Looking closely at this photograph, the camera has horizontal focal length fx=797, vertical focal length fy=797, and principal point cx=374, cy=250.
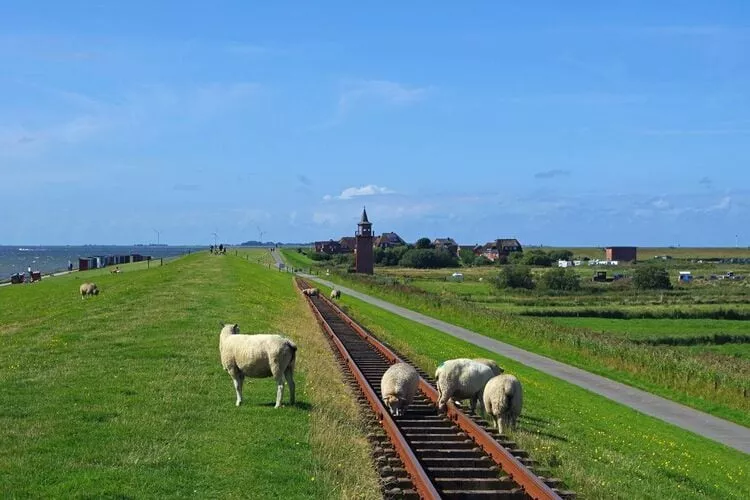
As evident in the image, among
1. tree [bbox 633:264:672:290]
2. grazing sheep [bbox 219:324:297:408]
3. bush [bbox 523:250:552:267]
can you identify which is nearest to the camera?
grazing sheep [bbox 219:324:297:408]

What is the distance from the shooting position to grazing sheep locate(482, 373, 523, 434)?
1416 centimetres

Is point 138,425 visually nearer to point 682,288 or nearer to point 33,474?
point 33,474

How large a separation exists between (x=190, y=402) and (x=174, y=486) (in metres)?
5.17

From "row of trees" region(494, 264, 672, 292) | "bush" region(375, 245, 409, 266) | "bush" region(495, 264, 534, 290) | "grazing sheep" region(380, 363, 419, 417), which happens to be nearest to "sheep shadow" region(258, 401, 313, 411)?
"grazing sheep" region(380, 363, 419, 417)

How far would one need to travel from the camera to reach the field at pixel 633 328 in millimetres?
32469

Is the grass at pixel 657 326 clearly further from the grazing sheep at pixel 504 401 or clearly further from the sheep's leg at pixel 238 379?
the sheep's leg at pixel 238 379

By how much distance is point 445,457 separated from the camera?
11875 millimetres

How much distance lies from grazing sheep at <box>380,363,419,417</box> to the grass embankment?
54.2ft

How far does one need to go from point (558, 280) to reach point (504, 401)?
300 ft

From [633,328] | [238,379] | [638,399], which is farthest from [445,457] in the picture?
[633,328]

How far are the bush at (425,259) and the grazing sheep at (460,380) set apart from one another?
6319 inches

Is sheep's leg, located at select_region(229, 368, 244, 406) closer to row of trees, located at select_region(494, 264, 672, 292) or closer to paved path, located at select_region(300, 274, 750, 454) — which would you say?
paved path, located at select_region(300, 274, 750, 454)

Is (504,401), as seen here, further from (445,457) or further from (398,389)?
(445,457)

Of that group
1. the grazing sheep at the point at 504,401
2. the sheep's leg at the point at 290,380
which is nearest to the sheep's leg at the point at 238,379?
the sheep's leg at the point at 290,380
